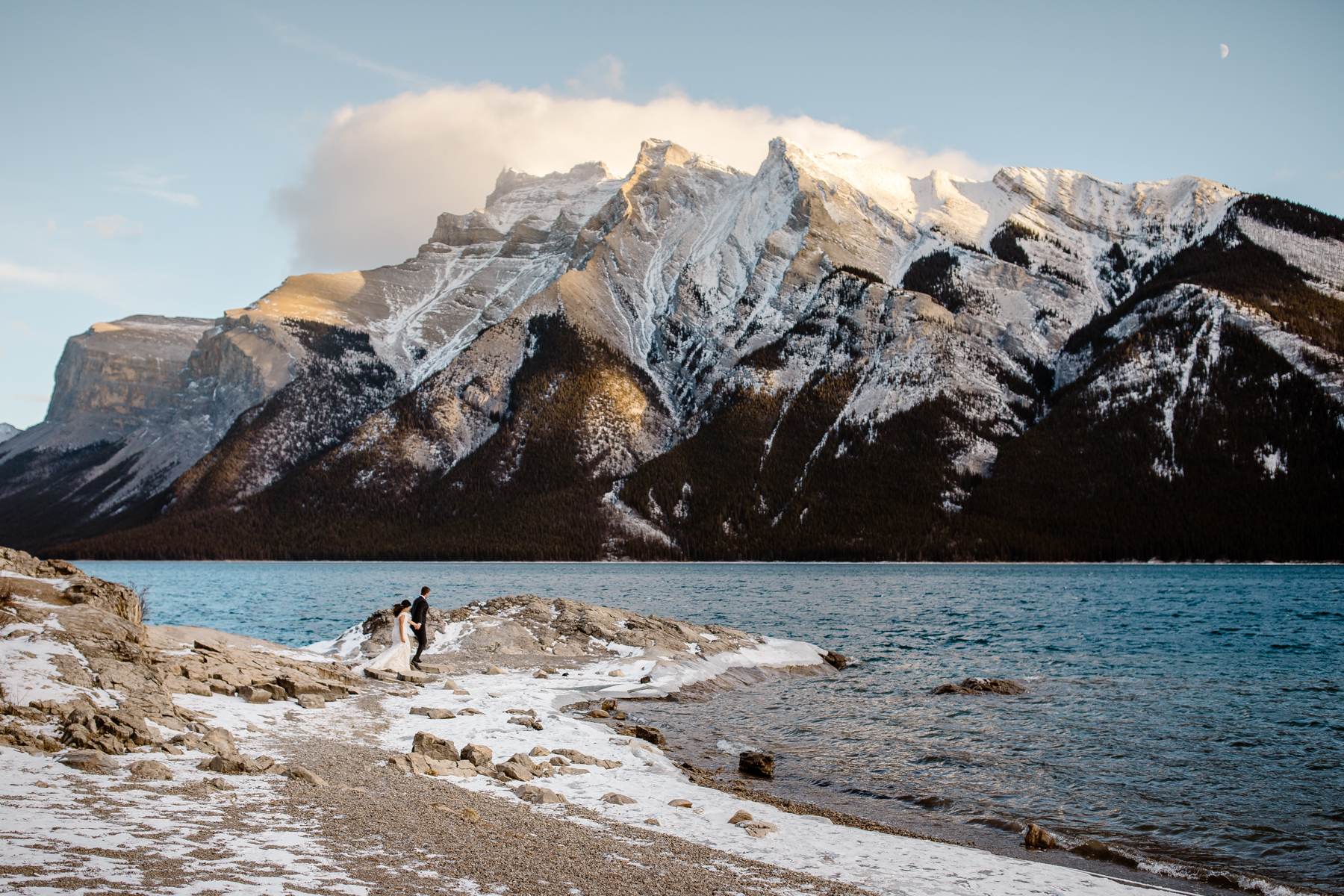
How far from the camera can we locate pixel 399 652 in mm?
35250

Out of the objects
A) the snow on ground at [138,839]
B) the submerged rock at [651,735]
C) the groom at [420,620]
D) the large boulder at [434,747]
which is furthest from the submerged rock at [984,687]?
the snow on ground at [138,839]

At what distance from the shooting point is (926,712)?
105 feet

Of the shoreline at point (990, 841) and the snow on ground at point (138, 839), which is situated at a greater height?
the snow on ground at point (138, 839)

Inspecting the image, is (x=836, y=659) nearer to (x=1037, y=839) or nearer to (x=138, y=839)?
(x=1037, y=839)

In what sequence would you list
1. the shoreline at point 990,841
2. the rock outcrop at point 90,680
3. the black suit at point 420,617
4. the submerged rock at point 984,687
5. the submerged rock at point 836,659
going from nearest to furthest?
the shoreline at point 990,841, the rock outcrop at point 90,680, the submerged rock at point 984,687, the black suit at point 420,617, the submerged rock at point 836,659

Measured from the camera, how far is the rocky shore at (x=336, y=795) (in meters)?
11.9

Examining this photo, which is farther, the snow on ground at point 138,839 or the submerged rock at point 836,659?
the submerged rock at point 836,659

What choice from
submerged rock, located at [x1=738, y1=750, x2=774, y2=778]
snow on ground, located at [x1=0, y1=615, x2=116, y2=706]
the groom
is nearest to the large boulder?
snow on ground, located at [x1=0, y1=615, x2=116, y2=706]

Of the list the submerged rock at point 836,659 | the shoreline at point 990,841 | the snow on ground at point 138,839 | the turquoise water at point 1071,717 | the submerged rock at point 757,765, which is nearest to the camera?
the snow on ground at point 138,839

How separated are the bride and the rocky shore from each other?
4.19 meters

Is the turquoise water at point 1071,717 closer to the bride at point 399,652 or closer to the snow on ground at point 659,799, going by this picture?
the snow on ground at point 659,799

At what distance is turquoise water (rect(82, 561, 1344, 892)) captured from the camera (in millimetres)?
19828

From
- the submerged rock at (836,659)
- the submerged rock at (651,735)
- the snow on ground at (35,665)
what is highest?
the snow on ground at (35,665)

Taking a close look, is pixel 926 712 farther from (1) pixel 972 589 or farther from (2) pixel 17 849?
(1) pixel 972 589
